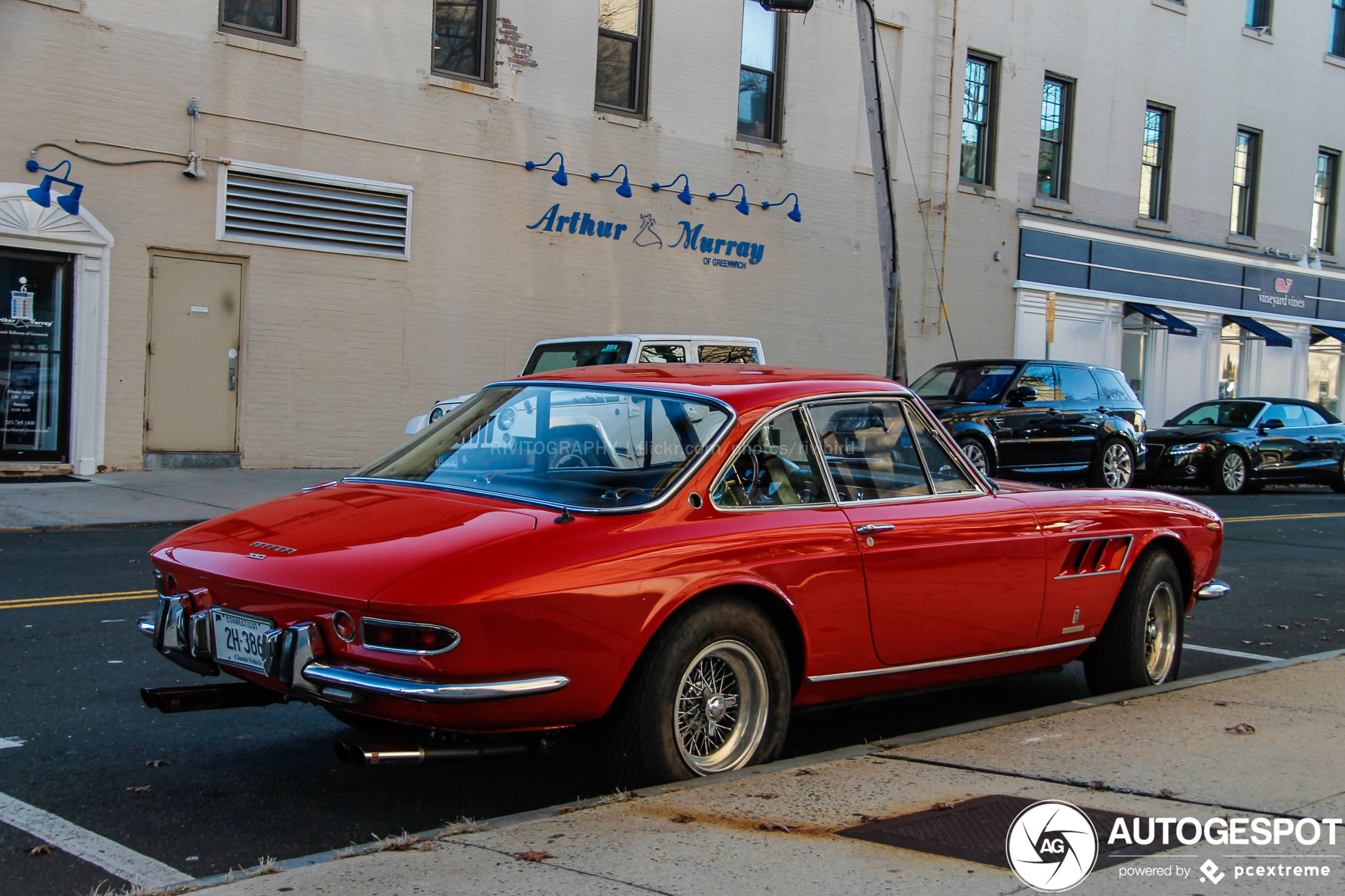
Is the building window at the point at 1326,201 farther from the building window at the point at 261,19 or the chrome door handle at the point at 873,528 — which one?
→ the chrome door handle at the point at 873,528

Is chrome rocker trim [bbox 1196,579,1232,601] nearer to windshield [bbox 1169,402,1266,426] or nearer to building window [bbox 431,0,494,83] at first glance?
building window [bbox 431,0,494,83]

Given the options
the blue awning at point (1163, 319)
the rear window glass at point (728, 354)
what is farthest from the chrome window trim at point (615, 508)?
the blue awning at point (1163, 319)

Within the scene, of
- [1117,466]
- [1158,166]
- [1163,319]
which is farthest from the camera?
[1158,166]

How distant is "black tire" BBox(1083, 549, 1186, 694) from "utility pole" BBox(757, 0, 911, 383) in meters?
11.2

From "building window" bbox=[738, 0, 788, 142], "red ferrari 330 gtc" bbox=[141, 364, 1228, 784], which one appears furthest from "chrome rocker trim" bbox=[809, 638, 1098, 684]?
"building window" bbox=[738, 0, 788, 142]

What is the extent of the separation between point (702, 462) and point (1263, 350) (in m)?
30.2

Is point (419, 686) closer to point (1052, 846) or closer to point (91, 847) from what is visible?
point (91, 847)

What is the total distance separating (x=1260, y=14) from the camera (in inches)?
1187

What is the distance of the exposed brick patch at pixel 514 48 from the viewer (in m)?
18.0

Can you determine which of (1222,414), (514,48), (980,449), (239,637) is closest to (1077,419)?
(980,449)

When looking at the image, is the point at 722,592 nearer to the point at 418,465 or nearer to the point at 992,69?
the point at 418,465

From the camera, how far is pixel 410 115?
17203 millimetres

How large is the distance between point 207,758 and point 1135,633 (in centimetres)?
421

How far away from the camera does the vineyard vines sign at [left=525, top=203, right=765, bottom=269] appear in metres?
18.7
